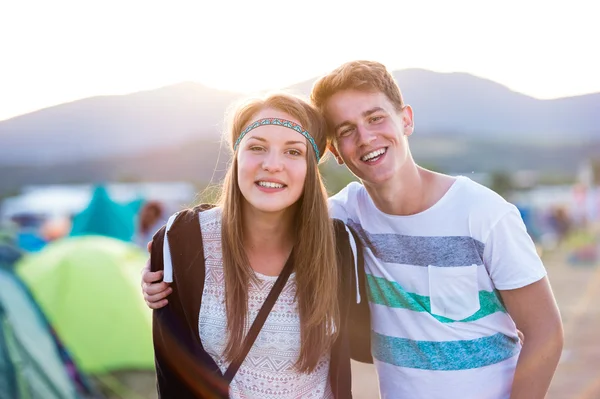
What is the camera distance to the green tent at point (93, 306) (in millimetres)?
4625

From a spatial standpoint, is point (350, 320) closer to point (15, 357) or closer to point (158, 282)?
point (158, 282)

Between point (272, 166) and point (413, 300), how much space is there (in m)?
0.74

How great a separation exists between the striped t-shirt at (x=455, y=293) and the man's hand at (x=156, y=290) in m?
0.84

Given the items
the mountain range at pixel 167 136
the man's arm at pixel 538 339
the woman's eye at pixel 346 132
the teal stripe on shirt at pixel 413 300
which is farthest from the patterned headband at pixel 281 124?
the mountain range at pixel 167 136

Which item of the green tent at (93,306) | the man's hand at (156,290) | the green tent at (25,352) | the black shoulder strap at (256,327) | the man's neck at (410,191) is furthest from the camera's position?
the green tent at (93,306)

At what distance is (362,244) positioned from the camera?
2371 mm

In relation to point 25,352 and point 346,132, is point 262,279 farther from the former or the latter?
point 25,352

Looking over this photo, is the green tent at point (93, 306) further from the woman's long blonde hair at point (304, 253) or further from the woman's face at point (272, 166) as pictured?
the woman's face at point (272, 166)

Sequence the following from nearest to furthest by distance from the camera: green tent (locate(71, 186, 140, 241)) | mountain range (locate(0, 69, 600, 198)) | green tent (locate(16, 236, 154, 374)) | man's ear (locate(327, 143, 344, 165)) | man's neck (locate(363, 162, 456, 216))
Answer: man's neck (locate(363, 162, 456, 216)) < man's ear (locate(327, 143, 344, 165)) < green tent (locate(16, 236, 154, 374)) < green tent (locate(71, 186, 140, 241)) < mountain range (locate(0, 69, 600, 198))

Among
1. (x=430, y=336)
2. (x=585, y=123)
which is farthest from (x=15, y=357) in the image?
(x=585, y=123)

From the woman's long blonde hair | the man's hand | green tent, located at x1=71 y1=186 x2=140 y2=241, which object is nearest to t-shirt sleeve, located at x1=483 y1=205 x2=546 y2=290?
the woman's long blonde hair

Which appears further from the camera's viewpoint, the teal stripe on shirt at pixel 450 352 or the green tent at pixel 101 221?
the green tent at pixel 101 221

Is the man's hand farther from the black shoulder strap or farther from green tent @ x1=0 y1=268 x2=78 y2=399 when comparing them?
green tent @ x1=0 y1=268 x2=78 y2=399

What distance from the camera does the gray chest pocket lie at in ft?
7.00
